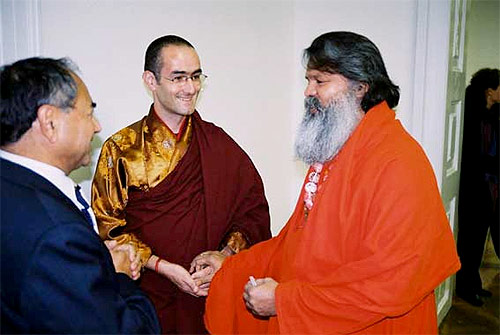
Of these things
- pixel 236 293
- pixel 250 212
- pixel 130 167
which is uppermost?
pixel 130 167

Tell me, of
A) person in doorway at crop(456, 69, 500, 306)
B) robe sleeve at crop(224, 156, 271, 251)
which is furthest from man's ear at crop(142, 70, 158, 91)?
person in doorway at crop(456, 69, 500, 306)

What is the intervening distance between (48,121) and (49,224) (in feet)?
0.76

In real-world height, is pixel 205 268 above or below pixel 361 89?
below

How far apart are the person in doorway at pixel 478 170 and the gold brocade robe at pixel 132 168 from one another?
2095 millimetres

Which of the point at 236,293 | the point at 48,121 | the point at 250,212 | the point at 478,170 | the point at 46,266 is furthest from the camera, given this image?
the point at 478,170

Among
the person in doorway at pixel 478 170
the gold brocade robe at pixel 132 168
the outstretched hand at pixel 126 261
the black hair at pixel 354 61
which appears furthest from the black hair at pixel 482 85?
the outstretched hand at pixel 126 261

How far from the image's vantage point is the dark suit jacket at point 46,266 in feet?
3.21

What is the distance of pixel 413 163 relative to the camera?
1.43 m

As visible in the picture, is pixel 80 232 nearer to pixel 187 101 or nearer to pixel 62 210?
pixel 62 210

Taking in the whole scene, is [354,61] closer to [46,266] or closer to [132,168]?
[132,168]

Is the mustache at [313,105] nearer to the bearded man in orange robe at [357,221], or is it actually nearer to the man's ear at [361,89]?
the bearded man in orange robe at [357,221]

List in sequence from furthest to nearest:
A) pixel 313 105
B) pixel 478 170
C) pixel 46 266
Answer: pixel 478 170 < pixel 313 105 < pixel 46 266

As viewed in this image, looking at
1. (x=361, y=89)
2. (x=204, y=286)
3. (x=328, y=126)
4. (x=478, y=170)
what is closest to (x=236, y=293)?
(x=204, y=286)

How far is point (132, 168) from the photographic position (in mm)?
1863
